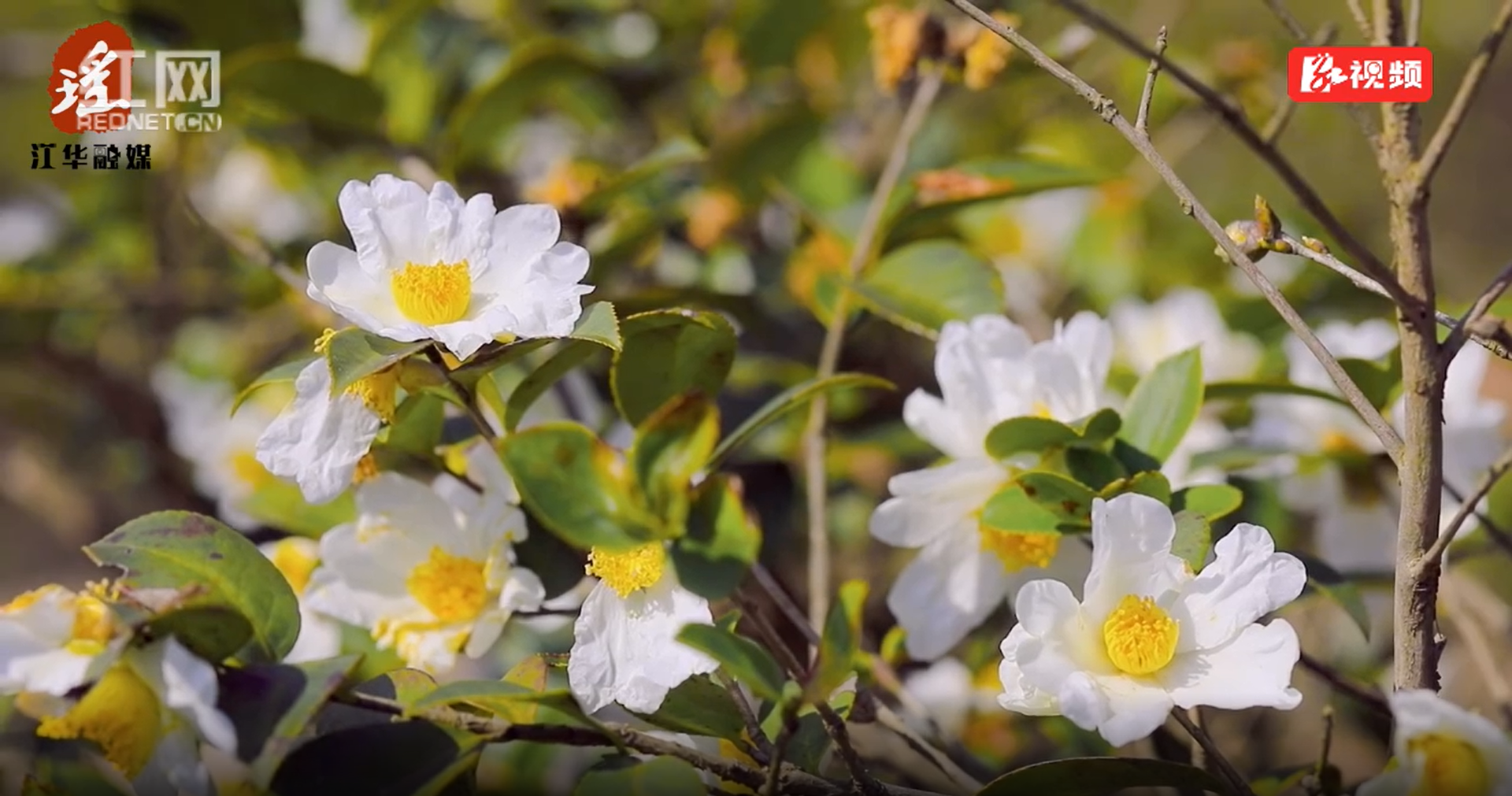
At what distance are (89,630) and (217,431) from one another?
28.5 inches

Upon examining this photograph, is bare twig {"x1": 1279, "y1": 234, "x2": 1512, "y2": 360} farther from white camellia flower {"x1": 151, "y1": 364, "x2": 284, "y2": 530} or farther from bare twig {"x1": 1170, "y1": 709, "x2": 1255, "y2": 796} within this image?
white camellia flower {"x1": 151, "y1": 364, "x2": 284, "y2": 530}

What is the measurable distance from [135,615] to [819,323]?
740mm

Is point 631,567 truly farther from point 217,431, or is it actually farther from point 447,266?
point 217,431

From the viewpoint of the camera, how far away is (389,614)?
2.29 ft

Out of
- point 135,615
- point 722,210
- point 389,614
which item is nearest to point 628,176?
point 722,210

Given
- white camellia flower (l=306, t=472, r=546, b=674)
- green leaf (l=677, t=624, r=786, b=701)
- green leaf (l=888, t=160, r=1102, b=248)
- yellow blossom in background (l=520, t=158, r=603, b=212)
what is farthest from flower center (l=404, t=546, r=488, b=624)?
green leaf (l=888, t=160, r=1102, b=248)

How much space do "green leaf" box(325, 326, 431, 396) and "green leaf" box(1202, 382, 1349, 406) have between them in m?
0.46

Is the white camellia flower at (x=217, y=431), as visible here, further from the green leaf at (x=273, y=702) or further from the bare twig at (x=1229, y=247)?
the bare twig at (x=1229, y=247)

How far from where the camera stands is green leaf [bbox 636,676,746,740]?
0.59 meters

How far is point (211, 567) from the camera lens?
0.59 meters

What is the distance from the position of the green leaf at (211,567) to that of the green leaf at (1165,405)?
1.48 ft

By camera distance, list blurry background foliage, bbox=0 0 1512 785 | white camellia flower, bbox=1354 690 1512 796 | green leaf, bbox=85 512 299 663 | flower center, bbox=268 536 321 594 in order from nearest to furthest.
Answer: white camellia flower, bbox=1354 690 1512 796
green leaf, bbox=85 512 299 663
flower center, bbox=268 536 321 594
blurry background foliage, bbox=0 0 1512 785

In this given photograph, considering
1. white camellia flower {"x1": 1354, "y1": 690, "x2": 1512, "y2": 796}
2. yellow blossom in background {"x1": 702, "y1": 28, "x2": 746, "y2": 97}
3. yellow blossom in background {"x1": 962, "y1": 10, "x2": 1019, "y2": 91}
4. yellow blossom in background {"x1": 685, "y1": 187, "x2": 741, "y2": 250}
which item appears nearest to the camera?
white camellia flower {"x1": 1354, "y1": 690, "x2": 1512, "y2": 796}

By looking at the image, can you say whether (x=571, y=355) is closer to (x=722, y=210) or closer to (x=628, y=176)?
(x=628, y=176)
